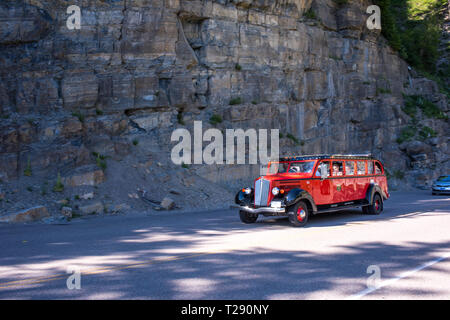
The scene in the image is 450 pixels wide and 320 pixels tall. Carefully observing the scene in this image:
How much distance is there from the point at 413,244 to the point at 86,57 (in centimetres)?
2154

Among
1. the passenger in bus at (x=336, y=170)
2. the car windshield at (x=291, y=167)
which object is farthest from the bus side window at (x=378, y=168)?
the car windshield at (x=291, y=167)

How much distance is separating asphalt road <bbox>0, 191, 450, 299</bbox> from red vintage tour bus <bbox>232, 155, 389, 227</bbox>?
700 mm

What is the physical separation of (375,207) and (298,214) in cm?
492

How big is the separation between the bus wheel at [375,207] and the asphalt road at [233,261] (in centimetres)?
245

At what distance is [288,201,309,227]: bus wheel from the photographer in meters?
11.7

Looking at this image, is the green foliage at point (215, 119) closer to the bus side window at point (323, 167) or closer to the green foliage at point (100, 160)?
the green foliage at point (100, 160)

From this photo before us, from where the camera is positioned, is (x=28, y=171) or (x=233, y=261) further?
(x=28, y=171)

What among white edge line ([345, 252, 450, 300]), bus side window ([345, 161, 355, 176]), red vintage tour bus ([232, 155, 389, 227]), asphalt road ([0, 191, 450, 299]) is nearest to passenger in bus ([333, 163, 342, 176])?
red vintage tour bus ([232, 155, 389, 227])

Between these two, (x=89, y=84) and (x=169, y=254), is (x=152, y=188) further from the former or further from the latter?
(x=169, y=254)

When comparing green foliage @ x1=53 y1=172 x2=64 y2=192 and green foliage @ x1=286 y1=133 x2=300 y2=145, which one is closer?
green foliage @ x1=53 y1=172 x2=64 y2=192

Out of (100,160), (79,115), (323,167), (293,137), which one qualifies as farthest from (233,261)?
(293,137)

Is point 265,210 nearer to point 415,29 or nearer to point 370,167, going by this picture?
point 370,167

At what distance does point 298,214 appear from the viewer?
1182cm

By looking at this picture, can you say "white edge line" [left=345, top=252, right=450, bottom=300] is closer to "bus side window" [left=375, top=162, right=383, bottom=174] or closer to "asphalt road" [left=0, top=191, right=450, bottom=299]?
"asphalt road" [left=0, top=191, right=450, bottom=299]
